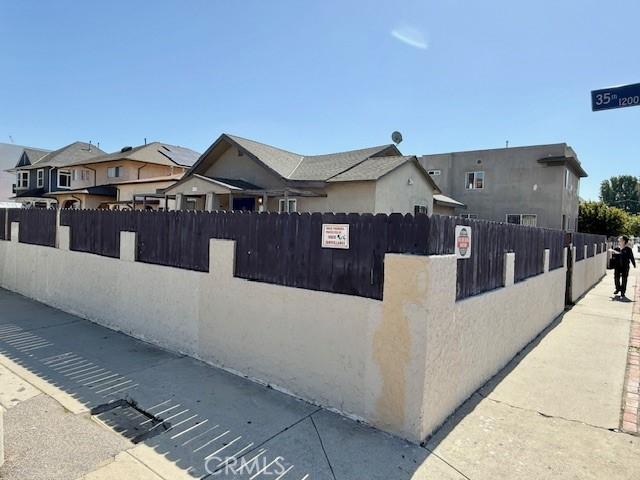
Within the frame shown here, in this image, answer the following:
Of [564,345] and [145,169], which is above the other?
[145,169]

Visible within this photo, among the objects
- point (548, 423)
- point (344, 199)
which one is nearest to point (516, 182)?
point (344, 199)

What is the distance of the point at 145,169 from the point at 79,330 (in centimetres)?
2764

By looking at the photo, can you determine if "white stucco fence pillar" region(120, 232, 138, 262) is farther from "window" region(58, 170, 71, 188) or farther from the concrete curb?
"window" region(58, 170, 71, 188)

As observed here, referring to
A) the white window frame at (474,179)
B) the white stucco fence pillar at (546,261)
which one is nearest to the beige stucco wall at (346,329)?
the white stucco fence pillar at (546,261)

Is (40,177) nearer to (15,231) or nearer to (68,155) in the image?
(68,155)

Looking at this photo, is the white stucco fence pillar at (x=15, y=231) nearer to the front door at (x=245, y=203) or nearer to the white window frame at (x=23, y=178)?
the front door at (x=245, y=203)

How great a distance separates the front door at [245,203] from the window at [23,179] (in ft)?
106

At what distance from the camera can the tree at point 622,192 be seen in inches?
3354

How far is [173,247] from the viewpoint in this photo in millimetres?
6082

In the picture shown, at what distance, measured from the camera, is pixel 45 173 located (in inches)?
1453

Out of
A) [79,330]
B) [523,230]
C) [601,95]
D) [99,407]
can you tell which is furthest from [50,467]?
[523,230]

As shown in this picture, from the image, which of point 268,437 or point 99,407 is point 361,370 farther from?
point 99,407

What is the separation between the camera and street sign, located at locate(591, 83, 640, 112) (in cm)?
407

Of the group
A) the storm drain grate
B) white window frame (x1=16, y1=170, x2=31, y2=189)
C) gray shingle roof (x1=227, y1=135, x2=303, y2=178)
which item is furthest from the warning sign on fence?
white window frame (x1=16, y1=170, x2=31, y2=189)
